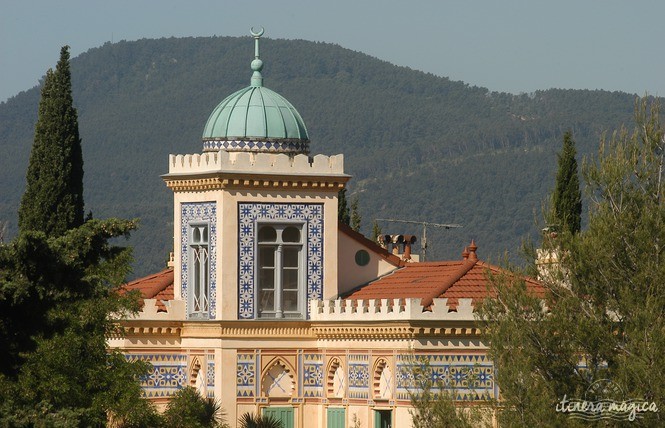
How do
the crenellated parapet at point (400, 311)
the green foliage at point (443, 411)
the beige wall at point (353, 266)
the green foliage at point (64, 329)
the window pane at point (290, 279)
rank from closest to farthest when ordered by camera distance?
the green foliage at point (64, 329) → the green foliage at point (443, 411) → the crenellated parapet at point (400, 311) → the window pane at point (290, 279) → the beige wall at point (353, 266)

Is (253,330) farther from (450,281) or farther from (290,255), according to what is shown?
(450,281)

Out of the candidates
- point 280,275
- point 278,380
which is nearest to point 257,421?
point 278,380

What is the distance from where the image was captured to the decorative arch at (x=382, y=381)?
45469 millimetres

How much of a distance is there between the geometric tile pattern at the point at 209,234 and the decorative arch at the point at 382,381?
456cm

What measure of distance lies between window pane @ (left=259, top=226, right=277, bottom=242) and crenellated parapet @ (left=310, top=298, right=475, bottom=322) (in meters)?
2.31

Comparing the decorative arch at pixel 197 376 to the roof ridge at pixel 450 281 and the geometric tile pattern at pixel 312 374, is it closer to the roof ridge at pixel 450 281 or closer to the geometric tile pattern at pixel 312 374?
the geometric tile pattern at pixel 312 374

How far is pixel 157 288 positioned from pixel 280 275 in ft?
11.9

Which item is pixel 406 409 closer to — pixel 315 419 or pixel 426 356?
pixel 426 356

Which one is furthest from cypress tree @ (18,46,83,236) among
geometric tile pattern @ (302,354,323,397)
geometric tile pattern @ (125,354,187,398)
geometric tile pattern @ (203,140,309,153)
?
geometric tile pattern @ (302,354,323,397)

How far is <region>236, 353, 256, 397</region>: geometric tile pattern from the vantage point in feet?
157

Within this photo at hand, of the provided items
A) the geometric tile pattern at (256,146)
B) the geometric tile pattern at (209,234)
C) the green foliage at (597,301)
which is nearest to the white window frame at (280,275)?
the geometric tile pattern at (209,234)

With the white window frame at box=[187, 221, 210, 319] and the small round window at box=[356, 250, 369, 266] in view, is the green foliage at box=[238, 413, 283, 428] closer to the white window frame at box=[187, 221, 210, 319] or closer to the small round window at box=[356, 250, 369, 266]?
the white window frame at box=[187, 221, 210, 319]

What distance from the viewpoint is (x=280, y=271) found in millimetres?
48438

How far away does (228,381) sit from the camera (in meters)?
47.8
